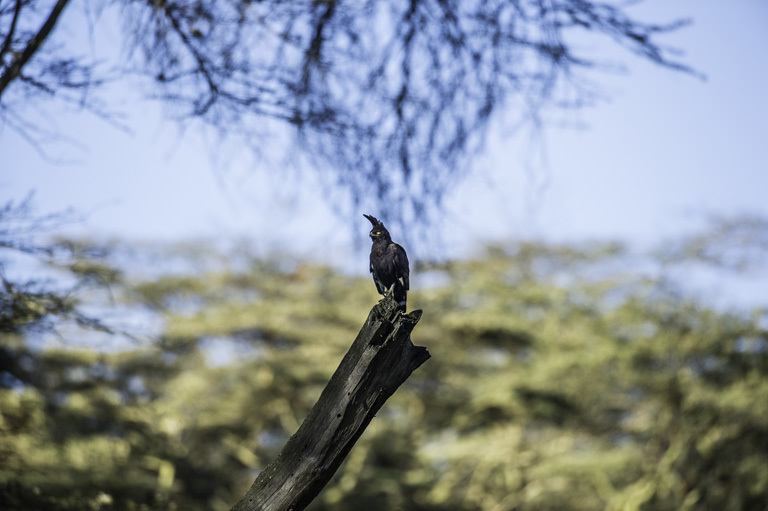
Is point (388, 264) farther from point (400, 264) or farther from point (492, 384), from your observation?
point (492, 384)

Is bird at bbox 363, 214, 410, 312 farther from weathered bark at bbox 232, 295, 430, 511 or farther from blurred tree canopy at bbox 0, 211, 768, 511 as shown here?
blurred tree canopy at bbox 0, 211, 768, 511

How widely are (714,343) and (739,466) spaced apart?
244cm

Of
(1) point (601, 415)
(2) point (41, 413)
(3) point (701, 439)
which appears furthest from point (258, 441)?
(2) point (41, 413)

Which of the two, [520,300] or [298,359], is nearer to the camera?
[520,300]

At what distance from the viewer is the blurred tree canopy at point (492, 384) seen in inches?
509

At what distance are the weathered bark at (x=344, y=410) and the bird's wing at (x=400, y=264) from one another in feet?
1.60

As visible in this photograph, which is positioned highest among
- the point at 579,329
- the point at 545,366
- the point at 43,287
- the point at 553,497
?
the point at 579,329

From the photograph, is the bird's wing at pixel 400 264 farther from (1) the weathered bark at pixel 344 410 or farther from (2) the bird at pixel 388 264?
(1) the weathered bark at pixel 344 410

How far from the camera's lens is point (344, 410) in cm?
→ 237

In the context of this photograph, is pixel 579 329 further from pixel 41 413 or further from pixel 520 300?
pixel 41 413

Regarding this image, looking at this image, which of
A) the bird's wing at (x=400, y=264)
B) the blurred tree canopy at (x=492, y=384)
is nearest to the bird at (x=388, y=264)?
the bird's wing at (x=400, y=264)

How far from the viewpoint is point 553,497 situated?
49.1 feet

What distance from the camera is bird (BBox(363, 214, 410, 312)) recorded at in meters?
2.88

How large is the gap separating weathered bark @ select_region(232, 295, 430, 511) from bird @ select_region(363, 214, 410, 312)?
450 millimetres
